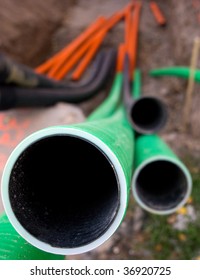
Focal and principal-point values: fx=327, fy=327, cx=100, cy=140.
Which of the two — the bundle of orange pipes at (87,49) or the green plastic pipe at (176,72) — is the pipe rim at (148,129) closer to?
the green plastic pipe at (176,72)

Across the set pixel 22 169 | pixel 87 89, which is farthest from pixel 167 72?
pixel 22 169

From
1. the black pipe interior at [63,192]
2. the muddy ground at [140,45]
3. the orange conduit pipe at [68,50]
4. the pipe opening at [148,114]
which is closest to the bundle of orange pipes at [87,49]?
the orange conduit pipe at [68,50]

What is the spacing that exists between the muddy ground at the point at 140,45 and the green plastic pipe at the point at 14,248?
3.76ft

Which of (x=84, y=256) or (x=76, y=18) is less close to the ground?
(x=76, y=18)

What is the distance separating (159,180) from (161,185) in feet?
0.12

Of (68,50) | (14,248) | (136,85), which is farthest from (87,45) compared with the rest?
(14,248)

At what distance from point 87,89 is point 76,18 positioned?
1955 millimetres

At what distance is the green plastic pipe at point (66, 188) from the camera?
67cm

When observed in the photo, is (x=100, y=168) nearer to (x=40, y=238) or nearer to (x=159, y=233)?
(x=40, y=238)

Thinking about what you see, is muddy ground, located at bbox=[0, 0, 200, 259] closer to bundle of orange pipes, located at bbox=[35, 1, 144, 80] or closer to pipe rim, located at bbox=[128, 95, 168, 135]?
bundle of orange pipes, located at bbox=[35, 1, 144, 80]

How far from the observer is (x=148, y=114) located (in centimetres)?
195

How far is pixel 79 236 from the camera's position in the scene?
0.70 m

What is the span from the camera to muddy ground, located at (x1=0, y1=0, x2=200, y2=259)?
2.00 metres

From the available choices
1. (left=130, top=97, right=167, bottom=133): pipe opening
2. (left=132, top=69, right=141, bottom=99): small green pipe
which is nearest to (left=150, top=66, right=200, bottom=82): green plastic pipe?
(left=132, top=69, right=141, bottom=99): small green pipe
